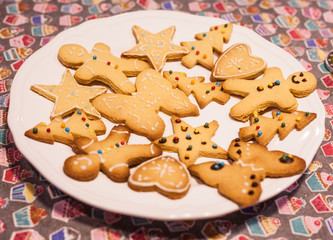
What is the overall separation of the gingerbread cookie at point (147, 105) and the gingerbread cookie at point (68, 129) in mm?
89

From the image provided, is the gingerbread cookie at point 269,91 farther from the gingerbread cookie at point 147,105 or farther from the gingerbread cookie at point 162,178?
the gingerbread cookie at point 162,178

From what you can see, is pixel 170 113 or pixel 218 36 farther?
pixel 218 36

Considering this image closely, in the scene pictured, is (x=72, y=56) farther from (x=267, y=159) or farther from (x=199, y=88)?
(x=267, y=159)

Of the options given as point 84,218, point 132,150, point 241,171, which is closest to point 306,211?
point 241,171

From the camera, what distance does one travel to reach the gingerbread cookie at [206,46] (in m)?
1.87

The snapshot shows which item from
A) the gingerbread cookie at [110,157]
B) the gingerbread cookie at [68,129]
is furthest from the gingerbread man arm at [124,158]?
the gingerbread cookie at [68,129]

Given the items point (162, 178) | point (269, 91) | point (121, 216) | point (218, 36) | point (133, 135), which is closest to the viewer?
point (162, 178)

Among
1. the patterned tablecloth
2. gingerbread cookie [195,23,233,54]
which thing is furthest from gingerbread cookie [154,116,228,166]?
gingerbread cookie [195,23,233,54]

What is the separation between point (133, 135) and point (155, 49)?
531 millimetres

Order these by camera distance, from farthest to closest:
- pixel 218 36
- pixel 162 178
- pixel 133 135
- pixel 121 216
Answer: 1. pixel 218 36
2. pixel 133 135
3. pixel 121 216
4. pixel 162 178

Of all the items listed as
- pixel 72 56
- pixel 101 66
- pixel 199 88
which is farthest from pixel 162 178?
pixel 72 56

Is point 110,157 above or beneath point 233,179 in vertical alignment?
beneath

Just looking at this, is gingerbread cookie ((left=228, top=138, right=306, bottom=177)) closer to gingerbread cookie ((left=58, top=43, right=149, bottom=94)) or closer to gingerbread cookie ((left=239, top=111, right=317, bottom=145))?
gingerbread cookie ((left=239, top=111, right=317, bottom=145))

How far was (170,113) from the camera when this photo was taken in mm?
1646
